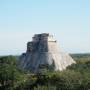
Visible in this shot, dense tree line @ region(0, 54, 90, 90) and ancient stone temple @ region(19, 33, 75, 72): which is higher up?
ancient stone temple @ region(19, 33, 75, 72)

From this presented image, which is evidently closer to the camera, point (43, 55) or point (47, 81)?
point (47, 81)

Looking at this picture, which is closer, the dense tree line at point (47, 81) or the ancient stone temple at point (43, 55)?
the dense tree line at point (47, 81)

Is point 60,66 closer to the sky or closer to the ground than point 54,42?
closer to the ground

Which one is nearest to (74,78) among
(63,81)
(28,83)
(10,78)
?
(63,81)

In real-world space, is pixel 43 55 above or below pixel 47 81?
above

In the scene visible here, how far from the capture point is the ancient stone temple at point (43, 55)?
5866 centimetres

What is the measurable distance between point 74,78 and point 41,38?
2138 centimetres

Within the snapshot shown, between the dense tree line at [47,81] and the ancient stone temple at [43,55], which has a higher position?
the ancient stone temple at [43,55]

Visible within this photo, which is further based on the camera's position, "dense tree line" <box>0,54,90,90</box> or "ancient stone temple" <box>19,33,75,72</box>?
"ancient stone temple" <box>19,33,75,72</box>

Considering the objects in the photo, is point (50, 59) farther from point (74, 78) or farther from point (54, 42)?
point (74, 78)

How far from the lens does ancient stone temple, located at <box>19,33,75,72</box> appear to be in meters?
58.7

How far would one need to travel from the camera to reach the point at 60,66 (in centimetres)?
5884

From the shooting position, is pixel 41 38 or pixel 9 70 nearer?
pixel 9 70

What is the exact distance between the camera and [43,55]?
59.6m
